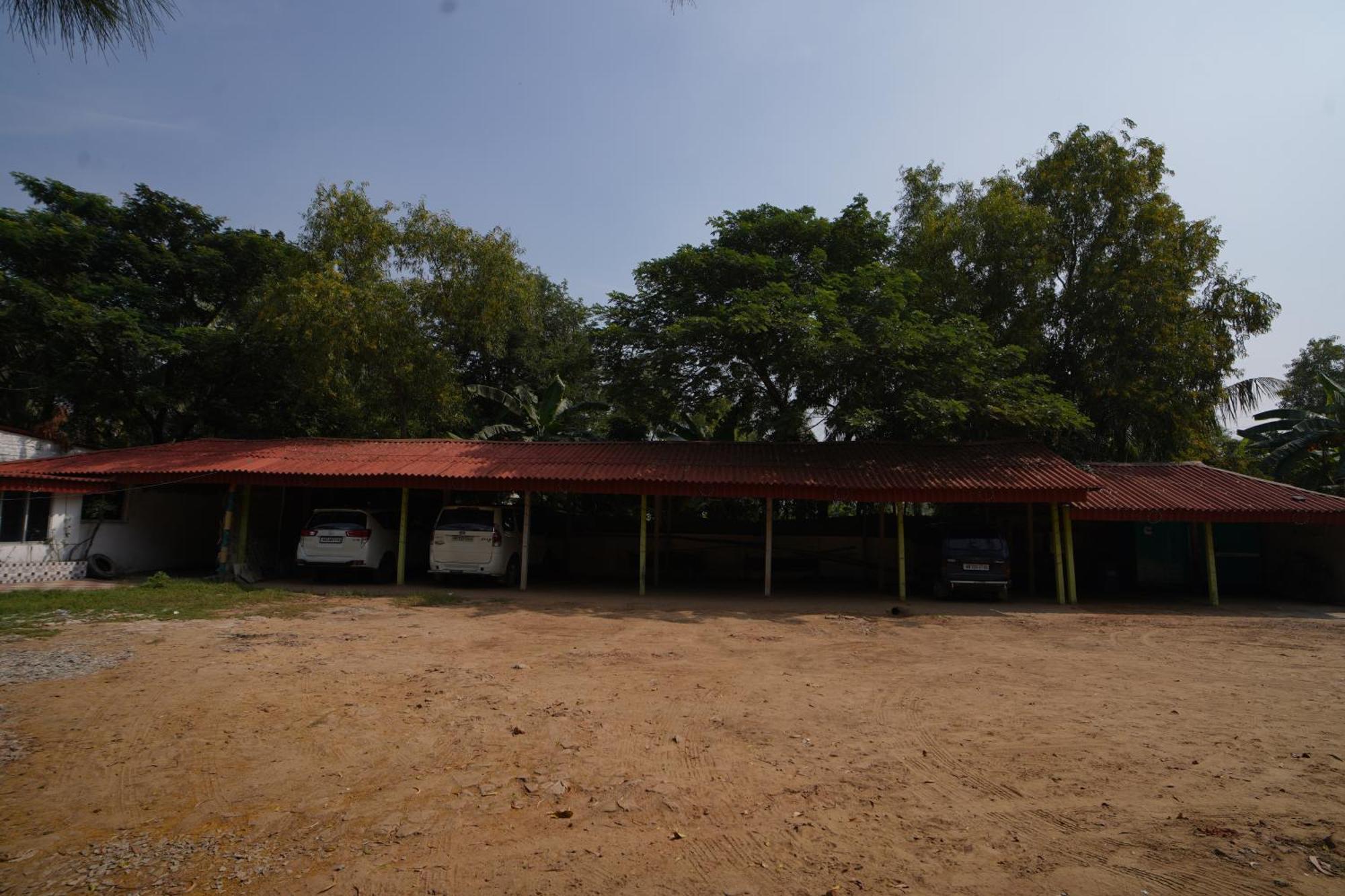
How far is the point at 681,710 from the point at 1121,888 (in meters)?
3.63

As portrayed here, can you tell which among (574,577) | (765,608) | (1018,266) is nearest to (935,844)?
(765,608)

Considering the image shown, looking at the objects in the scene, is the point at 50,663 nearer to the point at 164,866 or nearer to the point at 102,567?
the point at 164,866

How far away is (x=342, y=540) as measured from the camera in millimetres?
15242

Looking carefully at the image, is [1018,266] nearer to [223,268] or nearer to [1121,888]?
[1121,888]

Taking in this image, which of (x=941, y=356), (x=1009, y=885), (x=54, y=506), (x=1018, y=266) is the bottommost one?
(x=1009, y=885)

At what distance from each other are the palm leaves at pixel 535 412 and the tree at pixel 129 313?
297 inches

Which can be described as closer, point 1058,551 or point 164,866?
point 164,866

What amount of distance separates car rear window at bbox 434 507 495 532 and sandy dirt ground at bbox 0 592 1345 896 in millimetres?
6101

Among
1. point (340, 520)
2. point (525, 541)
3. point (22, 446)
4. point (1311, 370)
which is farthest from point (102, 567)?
point (1311, 370)

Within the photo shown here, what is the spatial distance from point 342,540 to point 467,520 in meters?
2.60

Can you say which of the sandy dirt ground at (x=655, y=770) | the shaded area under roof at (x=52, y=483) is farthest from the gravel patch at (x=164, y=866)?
the shaded area under roof at (x=52, y=483)

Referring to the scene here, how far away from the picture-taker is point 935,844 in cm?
382

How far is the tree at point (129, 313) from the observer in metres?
21.0

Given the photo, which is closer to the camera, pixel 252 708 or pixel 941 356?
pixel 252 708
